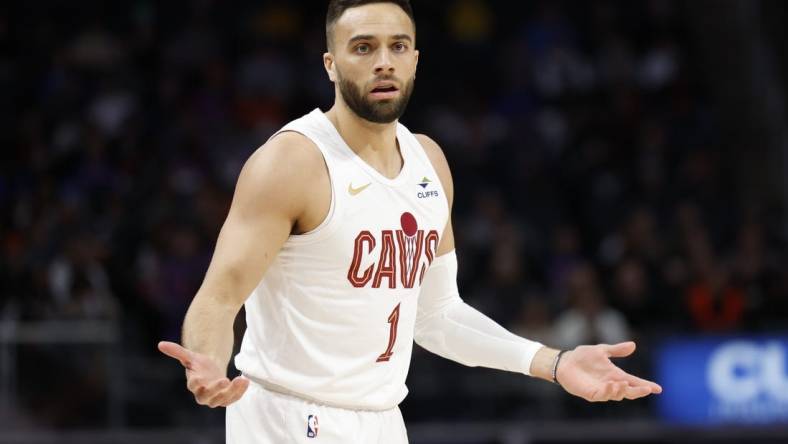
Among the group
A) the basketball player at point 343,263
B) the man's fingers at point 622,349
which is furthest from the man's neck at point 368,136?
the man's fingers at point 622,349

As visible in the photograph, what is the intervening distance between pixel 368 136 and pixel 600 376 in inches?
48.0

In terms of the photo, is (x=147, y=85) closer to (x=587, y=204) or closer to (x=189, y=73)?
(x=189, y=73)

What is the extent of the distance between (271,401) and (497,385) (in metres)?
5.65

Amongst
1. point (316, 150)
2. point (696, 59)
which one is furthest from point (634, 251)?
point (316, 150)

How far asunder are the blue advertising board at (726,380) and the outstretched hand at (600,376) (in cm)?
562

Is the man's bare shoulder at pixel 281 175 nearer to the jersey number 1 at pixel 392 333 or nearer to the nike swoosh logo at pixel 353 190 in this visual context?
the nike swoosh logo at pixel 353 190

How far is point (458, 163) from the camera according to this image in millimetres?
13148

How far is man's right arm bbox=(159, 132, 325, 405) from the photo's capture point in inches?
168

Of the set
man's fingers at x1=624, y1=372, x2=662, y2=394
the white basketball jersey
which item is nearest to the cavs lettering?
the white basketball jersey

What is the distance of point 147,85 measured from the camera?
1412 cm

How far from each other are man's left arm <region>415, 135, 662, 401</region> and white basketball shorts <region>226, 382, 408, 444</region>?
1.97 feet

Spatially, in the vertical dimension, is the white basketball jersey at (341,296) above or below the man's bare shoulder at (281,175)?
below

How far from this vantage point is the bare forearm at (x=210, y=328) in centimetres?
421

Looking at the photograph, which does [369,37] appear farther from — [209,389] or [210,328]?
[209,389]
